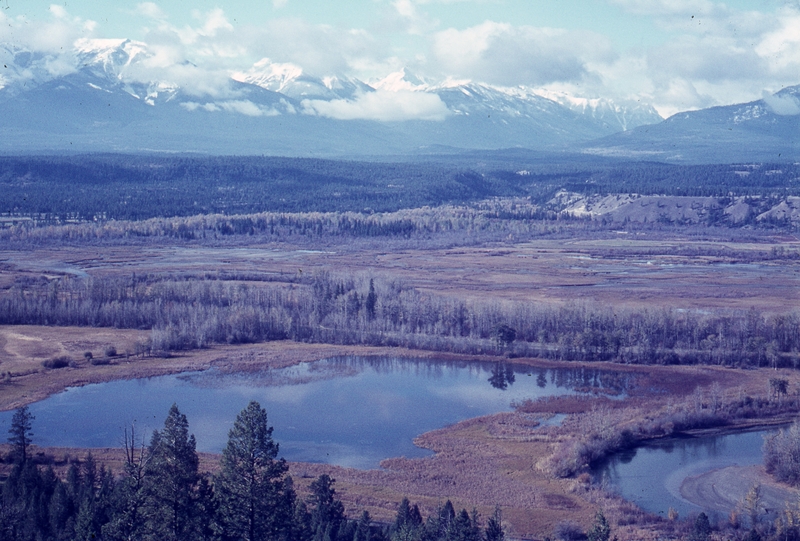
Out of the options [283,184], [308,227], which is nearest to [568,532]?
[308,227]

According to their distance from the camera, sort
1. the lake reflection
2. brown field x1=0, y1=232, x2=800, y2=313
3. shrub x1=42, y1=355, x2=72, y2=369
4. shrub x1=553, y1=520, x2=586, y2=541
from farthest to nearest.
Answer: brown field x1=0, y1=232, x2=800, y2=313
shrub x1=42, y1=355, x2=72, y2=369
the lake reflection
shrub x1=553, y1=520, x2=586, y2=541

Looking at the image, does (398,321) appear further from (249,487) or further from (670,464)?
(249,487)

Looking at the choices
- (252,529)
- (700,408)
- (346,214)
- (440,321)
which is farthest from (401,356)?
(346,214)

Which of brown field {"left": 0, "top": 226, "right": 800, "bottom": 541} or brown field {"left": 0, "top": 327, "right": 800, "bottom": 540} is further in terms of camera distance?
brown field {"left": 0, "top": 226, "right": 800, "bottom": 541}

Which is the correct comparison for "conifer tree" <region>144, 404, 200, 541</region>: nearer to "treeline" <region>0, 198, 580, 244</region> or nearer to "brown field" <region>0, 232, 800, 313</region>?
"brown field" <region>0, 232, 800, 313</region>

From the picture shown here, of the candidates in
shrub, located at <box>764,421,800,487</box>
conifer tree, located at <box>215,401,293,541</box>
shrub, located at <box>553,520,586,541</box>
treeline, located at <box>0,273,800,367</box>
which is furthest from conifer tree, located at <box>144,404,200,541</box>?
treeline, located at <box>0,273,800,367</box>

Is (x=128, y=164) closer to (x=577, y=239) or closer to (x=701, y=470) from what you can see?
(x=577, y=239)

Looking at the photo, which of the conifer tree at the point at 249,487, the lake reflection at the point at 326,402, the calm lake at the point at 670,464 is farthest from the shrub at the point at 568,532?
the conifer tree at the point at 249,487
